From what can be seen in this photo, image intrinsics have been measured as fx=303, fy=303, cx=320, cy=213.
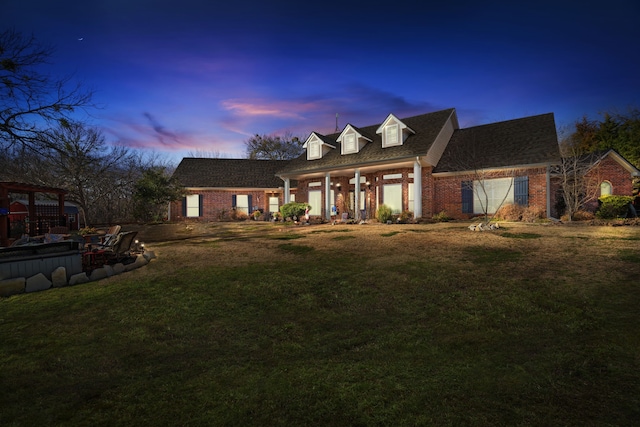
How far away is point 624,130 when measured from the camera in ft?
86.4

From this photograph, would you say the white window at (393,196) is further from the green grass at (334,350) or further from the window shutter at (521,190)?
the green grass at (334,350)

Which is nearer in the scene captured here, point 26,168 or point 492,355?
point 492,355

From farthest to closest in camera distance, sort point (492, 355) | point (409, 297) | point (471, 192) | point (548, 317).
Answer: point (471, 192), point (409, 297), point (548, 317), point (492, 355)

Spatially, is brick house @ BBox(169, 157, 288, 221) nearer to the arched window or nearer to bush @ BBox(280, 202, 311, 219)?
bush @ BBox(280, 202, 311, 219)

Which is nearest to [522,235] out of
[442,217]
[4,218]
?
[442,217]

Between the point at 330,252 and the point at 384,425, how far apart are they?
6840 mm

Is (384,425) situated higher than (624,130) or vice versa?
(624,130)

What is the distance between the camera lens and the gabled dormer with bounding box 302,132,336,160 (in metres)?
23.7

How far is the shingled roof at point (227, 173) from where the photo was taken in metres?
27.5

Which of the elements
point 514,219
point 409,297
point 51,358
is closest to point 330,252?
point 409,297

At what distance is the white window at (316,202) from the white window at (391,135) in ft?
22.6

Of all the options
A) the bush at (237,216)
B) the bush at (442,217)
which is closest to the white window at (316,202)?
the bush at (237,216)

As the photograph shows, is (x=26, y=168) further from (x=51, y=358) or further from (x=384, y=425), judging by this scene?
(x=384, y=425)

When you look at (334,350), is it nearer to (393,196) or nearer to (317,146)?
(393,196)
